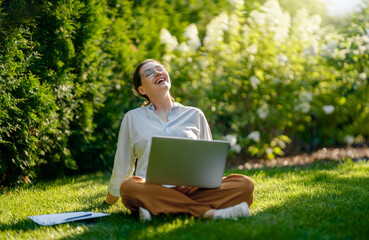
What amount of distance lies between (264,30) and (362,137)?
274cm

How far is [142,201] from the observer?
2.61m

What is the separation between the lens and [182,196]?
2.65 m

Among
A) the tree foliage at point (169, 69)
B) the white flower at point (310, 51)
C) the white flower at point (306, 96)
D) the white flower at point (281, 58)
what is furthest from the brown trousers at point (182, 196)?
the white flower at point (310, 51)

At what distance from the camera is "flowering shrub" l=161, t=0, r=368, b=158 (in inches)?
224

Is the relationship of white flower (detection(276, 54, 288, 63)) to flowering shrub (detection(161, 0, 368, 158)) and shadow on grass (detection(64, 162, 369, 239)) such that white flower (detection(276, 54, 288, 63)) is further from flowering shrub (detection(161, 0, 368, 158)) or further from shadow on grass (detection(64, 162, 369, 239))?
shadow on grass (detection(64, 162, 369, 239))

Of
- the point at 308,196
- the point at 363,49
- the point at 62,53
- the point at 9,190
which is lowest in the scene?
the point at 9,190

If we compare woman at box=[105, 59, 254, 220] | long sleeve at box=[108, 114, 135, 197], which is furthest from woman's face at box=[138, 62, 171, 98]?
long sleeve at box=[108, 114, 135, 197]

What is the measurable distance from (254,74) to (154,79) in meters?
3.03

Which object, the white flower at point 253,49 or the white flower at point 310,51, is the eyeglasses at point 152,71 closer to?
the white flower at point 253,49

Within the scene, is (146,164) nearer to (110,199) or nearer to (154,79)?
(110,199)

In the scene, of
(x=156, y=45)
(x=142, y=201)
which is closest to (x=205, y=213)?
(x=142, y=201)

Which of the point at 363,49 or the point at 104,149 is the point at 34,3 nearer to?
the point at 104,149

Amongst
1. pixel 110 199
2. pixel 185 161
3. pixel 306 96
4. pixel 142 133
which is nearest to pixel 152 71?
pixel 142 133

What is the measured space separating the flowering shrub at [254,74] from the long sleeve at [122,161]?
2673 millimetres
